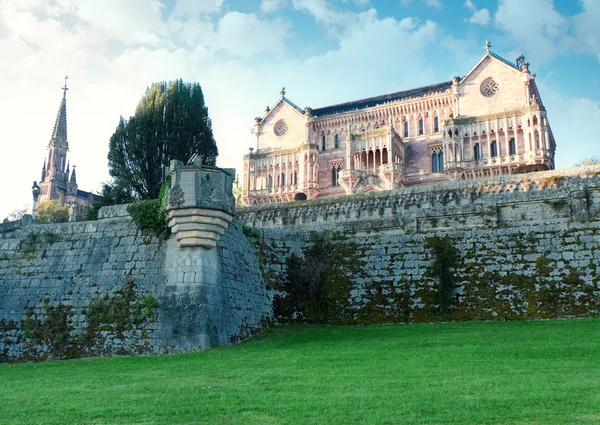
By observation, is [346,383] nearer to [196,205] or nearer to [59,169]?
[196,205]

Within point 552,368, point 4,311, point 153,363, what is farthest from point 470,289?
point 4,311

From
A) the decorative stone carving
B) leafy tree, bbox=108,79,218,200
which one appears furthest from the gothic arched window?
leafy tree, bbox=108,79,218,200

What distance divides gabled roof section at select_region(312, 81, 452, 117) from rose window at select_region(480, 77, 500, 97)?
18.3ft

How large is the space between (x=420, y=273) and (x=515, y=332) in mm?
5066

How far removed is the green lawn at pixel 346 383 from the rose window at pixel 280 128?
181ft

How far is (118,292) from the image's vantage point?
670 inches

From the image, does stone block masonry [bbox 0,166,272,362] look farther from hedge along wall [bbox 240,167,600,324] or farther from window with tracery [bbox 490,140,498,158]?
window with tracery [bbox 490,140,498,158]

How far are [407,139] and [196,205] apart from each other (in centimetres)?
4970

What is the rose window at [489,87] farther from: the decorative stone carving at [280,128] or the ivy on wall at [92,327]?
the ivy on wall at [92,327]

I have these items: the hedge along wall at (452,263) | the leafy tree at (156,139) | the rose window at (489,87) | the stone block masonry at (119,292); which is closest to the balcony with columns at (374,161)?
the rose window at (489,87)

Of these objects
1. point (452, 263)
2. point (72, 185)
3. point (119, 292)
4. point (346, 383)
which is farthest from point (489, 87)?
point (72, 185)

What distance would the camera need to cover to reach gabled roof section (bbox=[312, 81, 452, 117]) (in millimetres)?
64556

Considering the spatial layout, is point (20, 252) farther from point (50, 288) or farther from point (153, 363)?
point (153, 363)

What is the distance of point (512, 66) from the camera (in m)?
56.7
